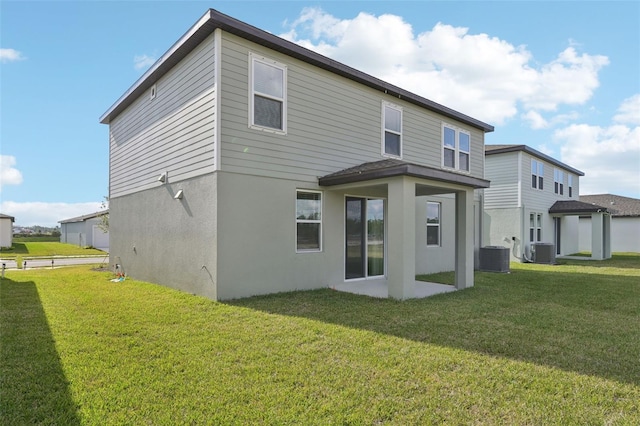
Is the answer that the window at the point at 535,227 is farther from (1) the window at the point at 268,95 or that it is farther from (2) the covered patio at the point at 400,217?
(1) the window at the point at 268,95

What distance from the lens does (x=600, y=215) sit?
63.5 ft

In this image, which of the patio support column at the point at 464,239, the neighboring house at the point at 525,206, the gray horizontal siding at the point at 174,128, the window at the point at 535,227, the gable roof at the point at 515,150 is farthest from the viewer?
the window at the point at 535,227

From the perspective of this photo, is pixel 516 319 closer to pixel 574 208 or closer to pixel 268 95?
pixel 268 95

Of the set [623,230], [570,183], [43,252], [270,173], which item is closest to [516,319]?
[270,173]

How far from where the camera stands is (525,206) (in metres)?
17.8

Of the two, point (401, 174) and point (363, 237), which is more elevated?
point (401, 174)

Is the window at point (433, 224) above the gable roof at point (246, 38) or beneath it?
beneath

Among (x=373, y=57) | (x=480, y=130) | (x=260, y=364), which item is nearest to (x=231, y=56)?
(x=373, y=57)

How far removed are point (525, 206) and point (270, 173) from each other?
1480 centimetres

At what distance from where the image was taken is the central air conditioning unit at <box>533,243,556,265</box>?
1627 centimetres

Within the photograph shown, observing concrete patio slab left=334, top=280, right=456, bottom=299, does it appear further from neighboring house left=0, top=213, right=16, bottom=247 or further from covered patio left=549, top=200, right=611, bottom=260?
neighboring house left=0, top=213, right=16, bottom=247

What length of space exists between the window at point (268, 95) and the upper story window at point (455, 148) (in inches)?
267

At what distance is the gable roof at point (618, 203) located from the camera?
1008 inches

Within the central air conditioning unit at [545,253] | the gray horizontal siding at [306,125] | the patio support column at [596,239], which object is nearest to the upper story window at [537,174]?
the patio support column at [596,239]
